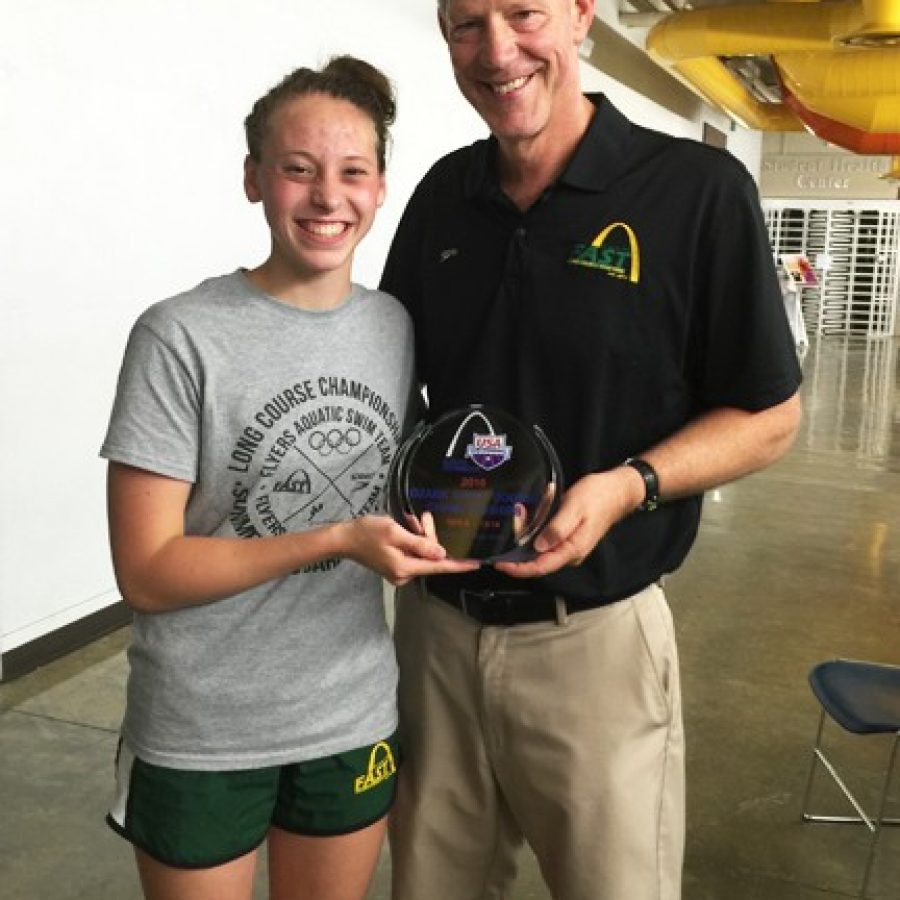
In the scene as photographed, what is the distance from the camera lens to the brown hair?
1.27 metres

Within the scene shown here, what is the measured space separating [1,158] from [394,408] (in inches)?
93.4

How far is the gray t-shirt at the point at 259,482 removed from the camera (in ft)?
3.97

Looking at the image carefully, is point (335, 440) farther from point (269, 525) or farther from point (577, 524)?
point (577, 524)

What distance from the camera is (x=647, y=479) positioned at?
135cm

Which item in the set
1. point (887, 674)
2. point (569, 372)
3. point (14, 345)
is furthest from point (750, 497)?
point (569, 372)

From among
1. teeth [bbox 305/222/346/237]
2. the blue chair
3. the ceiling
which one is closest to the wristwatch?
teeth [bbox 305/222/346/237]

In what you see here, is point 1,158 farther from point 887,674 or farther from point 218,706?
point 887,674

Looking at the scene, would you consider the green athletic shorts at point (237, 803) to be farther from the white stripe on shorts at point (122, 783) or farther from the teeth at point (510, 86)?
the teeth at point (510, 86)

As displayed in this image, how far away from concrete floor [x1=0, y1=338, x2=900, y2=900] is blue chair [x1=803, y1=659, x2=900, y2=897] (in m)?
0.08

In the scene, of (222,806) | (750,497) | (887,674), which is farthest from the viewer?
(750,497)

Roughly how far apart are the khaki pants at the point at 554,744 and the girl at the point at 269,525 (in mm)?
153

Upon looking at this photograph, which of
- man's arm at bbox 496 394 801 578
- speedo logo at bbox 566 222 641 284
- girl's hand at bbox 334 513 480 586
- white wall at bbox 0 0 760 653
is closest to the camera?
girl's hand at bbox 334 513 480 586

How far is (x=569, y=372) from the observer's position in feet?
4.53

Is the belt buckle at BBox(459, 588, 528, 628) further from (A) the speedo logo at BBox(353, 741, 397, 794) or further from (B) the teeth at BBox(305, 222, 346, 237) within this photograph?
(B) the teeth at BBox(305, 222, 346, 237)
